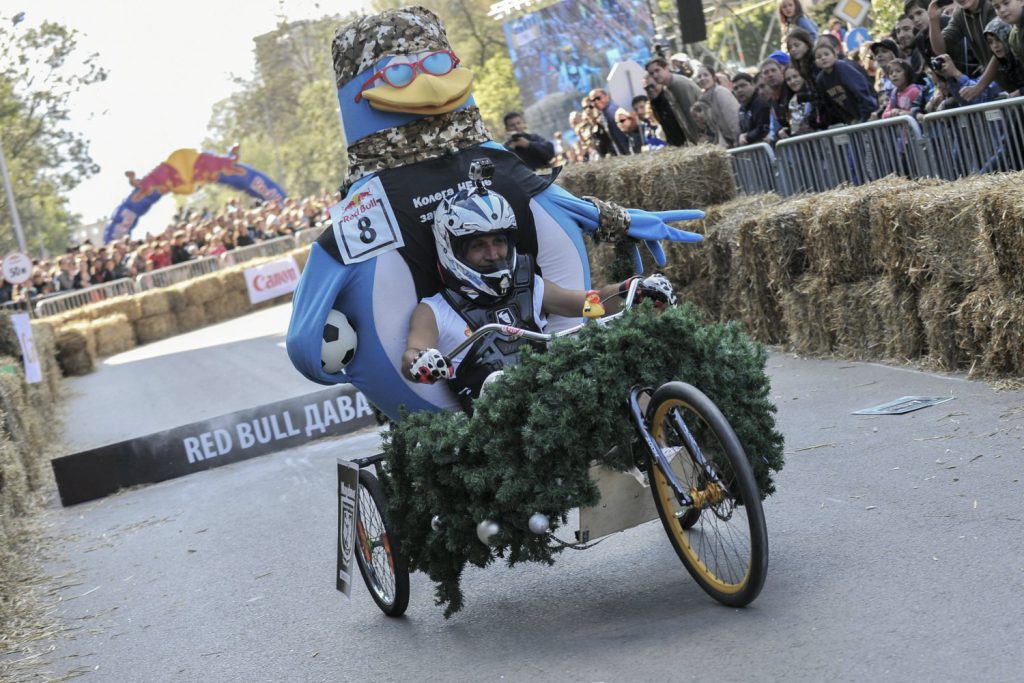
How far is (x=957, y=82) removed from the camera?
37.1 feet

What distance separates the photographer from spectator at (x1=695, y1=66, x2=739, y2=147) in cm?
1557

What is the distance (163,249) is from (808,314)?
31.9 metres

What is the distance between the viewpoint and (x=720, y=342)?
581 centimetres

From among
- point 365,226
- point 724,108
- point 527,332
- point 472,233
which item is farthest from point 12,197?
point 527,332

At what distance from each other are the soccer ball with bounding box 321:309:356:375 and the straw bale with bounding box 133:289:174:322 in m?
30.9

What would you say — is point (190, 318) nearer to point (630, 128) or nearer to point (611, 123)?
point (611, 123)

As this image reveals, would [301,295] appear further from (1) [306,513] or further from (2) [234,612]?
(1) [306,513]

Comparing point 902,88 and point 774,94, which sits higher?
point 774,94

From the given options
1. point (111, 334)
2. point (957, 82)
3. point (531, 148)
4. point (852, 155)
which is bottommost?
point (111, 334)

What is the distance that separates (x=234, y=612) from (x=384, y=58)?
3.15 m

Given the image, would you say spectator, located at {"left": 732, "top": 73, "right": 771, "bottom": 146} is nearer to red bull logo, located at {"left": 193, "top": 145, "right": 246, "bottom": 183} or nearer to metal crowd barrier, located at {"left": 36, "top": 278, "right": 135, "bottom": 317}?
metal crowd barrier, located at {"left": 36, "top": 278, "right": 135, "bottom": 317}

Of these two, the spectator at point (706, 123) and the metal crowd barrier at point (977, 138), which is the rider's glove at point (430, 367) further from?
the spectator at point (706, 123)

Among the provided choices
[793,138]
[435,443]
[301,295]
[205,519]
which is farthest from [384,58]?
[793,138]

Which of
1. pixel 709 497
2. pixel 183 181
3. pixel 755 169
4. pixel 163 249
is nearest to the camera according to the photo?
pixel 709 497
